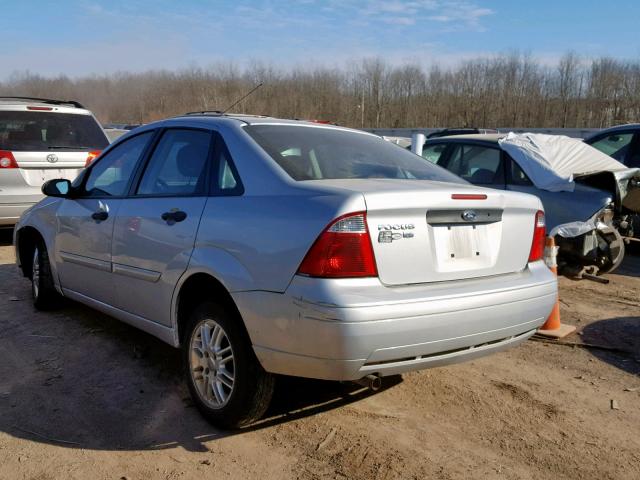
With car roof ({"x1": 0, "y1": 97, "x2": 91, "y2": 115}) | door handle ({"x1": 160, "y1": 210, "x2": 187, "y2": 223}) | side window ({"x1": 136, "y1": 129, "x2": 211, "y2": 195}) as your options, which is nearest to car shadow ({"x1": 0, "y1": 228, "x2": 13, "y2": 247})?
car roof ({"x1": 0, "y1": 97, "x2": 91, "y2": 115})

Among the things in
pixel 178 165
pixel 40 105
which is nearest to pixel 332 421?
pixel 178 165

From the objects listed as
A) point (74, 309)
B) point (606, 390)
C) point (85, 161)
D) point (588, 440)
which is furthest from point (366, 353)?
point (85, 161)

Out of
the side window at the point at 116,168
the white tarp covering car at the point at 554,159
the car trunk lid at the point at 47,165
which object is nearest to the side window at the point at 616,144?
the white tarp covering car at the point at 554,159

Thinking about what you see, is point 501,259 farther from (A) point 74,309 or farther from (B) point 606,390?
(A) point 74,309

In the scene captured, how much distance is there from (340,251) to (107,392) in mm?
2008

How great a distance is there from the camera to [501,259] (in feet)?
10.9

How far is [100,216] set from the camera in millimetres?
4410

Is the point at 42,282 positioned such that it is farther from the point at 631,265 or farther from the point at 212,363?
the point at 631,265

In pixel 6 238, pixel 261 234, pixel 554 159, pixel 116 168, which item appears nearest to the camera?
pixel 261 234

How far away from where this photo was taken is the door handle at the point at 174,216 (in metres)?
3.58

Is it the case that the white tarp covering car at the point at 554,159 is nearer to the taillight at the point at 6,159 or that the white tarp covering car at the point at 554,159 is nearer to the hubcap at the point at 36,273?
the hubcap at the point at 36,273

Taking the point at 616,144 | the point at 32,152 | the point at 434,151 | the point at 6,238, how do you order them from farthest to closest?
the point at 6,238
the point at 616,144
the point at 434,151
the point at 32,152

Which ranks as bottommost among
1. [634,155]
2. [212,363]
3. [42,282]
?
[42,282]

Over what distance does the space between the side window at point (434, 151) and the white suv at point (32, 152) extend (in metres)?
4.54
